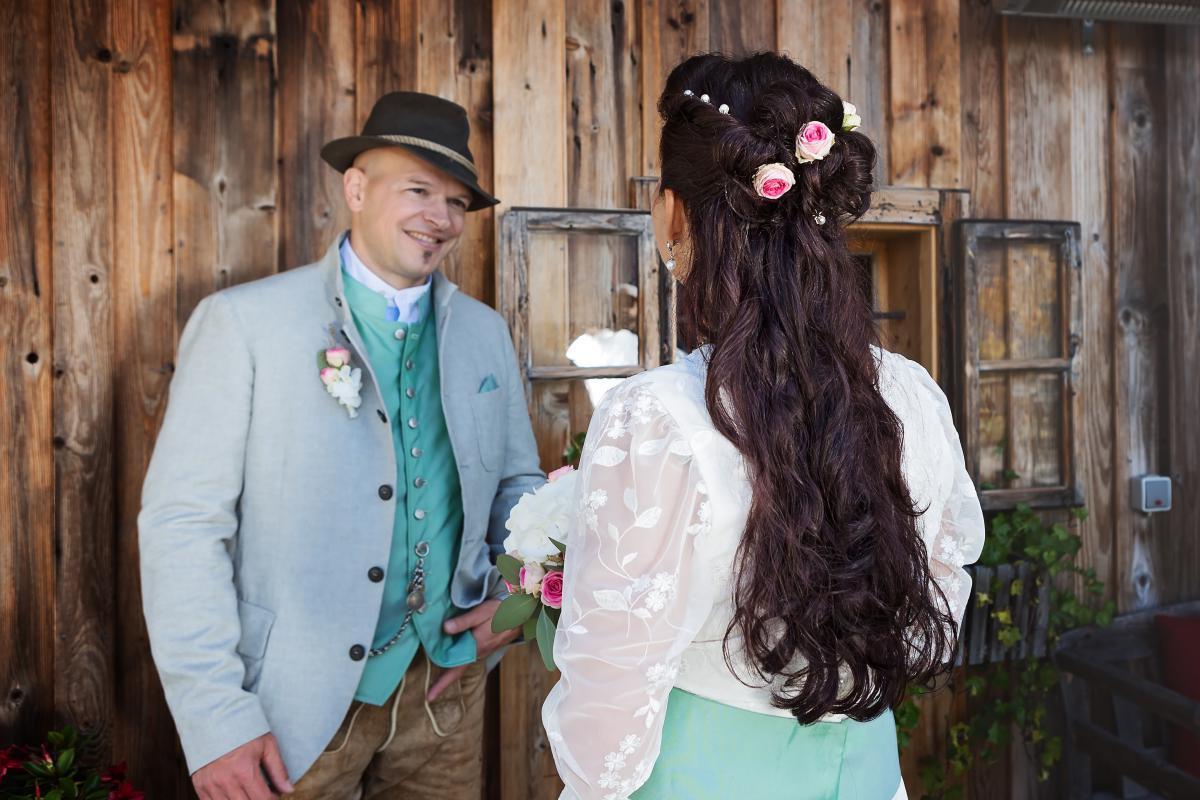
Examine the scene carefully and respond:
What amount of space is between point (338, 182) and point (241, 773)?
4.50ft

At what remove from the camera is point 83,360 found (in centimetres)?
198

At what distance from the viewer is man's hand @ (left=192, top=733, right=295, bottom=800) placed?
1.55m

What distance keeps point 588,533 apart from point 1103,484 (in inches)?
94.5

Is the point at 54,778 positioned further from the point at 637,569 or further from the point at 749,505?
the point at 749,505

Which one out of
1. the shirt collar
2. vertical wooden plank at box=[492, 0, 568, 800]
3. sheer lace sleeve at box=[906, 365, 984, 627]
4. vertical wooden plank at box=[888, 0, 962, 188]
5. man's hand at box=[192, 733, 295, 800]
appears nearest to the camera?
sheer lace sleeve at box=[906, 365, 984, 627]

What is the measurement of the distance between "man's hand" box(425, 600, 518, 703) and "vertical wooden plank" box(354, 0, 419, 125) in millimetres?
1248

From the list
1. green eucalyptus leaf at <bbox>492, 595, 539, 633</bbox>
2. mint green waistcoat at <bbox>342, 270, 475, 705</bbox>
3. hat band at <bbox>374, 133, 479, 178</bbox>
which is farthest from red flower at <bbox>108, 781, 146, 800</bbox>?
hat band at <bbox>374, 133, 479, 178</bbox>

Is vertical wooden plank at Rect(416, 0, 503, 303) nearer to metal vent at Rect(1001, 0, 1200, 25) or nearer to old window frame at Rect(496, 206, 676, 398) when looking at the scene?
old window frame at Rect(496, 206, 676, 398)

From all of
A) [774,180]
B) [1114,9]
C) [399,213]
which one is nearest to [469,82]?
[399,213]

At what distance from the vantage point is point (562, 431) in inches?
91.3

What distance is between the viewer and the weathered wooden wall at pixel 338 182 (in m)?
1.96

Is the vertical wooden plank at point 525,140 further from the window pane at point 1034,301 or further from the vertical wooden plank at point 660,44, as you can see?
the window pane at point 1034,301

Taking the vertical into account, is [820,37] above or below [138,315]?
above

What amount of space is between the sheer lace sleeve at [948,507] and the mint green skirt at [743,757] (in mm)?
310
